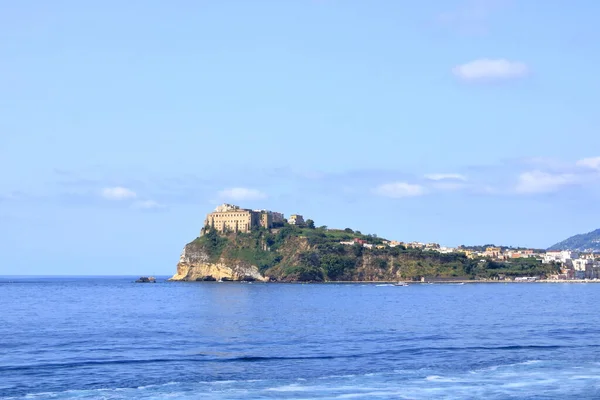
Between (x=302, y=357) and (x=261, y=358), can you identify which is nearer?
(x=261, y=358)

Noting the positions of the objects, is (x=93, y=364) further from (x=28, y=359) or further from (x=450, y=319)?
(x=450, y=319)

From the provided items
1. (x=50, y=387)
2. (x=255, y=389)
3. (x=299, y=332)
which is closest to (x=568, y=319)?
(x=299, y=332)

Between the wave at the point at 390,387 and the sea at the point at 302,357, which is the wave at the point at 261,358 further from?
the wave at the point at 390,387

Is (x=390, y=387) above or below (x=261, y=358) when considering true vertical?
below

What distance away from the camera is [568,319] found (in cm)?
8562

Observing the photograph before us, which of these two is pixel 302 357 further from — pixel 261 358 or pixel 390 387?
pixel 390 387

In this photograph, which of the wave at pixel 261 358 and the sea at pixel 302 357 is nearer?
the sea at pixel 302 357

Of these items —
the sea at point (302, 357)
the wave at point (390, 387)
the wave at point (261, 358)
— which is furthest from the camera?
→ the wave at point (261, 358)

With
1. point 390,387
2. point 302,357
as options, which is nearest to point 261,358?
point 302,357

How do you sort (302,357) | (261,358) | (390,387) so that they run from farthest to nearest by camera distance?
(302,357) < (261,358) < (390,387)

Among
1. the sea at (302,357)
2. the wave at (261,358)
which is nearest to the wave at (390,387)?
the sea at (302,357)

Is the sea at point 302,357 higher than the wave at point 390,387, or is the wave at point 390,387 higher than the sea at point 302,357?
the sea at point 302,357

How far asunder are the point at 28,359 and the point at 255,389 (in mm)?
19016

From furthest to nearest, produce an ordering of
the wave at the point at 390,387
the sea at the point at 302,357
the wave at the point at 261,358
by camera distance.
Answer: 1. the wave at the point at 261,358
2. the sea at the point at 302,357
3. the wave at the point at 390,387
